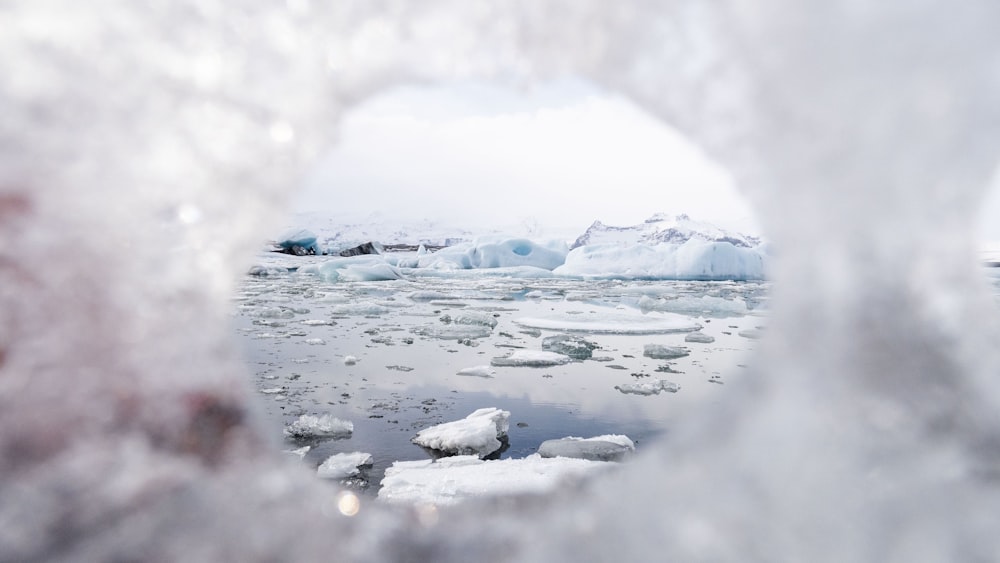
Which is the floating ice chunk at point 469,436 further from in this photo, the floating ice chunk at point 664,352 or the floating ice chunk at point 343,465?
the floating ice chunk at point 664,352

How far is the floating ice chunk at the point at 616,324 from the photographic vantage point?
848 cm

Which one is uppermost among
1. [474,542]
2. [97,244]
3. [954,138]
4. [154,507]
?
[954,138]

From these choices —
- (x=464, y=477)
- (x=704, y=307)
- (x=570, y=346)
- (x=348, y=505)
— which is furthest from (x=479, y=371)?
(x=704, y=307)

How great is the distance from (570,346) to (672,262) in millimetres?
12641

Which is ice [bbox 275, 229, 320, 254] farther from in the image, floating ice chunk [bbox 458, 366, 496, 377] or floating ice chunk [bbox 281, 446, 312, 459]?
floating ice chunk [bbox 281, 446, 312, 459]

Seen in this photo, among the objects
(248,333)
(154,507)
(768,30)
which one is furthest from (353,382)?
(768,30)

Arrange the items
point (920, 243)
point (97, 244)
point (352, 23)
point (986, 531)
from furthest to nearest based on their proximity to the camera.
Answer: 1. point (352, 23)
2. point (97, 244)
3. point (920, 243)
4. point (986, 531)

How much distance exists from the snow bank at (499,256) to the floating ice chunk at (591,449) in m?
18.6

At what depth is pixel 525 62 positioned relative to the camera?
154cm

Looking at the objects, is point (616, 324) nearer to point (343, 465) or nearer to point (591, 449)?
point (591, 449)

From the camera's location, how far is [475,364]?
21.0 feet

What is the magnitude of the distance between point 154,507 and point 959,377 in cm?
184

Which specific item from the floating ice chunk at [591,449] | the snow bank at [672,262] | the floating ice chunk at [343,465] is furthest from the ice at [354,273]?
the floating ice chunk at [591,449]

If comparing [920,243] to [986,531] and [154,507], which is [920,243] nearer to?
[986,531]
